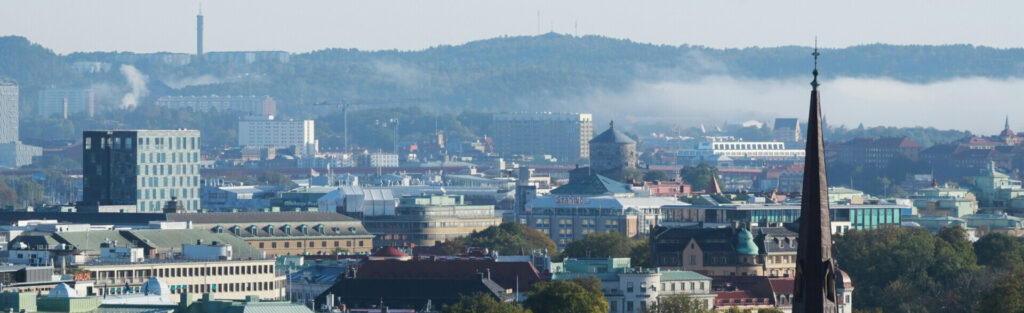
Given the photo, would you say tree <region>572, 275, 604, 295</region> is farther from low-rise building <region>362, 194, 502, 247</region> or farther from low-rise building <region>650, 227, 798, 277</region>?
low-rise building <region>362, 194, 502, 247</region>

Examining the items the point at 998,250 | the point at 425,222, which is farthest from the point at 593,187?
the point at 998,250

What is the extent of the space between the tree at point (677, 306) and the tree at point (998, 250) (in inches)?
905

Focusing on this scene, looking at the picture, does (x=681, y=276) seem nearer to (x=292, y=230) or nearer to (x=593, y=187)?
(x=292, y=230)

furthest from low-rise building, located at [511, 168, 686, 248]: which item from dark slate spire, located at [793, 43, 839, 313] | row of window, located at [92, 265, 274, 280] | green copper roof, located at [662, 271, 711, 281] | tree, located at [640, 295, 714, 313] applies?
dark slate spire, located at [793, 43, 839, 313]

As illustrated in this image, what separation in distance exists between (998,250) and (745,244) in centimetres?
917

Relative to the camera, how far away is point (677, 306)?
313 ft

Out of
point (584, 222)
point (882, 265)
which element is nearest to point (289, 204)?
point (584, 222)

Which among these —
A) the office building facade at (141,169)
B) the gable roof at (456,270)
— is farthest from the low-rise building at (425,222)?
the gable roof at (456,270)

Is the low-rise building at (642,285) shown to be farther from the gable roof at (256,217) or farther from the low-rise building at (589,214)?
the low-rise building at (589,214)

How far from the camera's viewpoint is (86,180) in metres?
160

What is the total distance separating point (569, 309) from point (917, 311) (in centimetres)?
1402

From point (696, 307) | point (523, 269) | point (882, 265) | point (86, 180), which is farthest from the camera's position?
point (86, 180)

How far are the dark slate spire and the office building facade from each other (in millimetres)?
123385

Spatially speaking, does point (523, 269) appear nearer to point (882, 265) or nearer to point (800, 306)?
point (882, 265)
